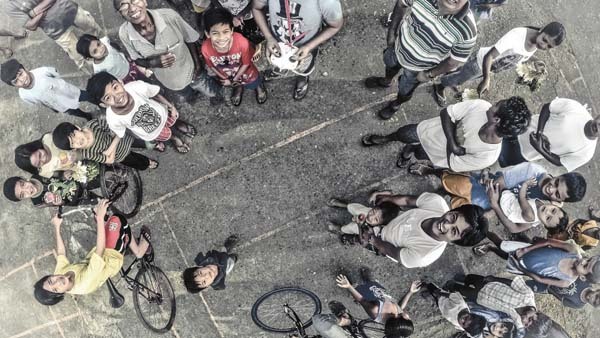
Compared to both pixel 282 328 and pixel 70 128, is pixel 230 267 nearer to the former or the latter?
pixel 282 328

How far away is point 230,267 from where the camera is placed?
6.09m

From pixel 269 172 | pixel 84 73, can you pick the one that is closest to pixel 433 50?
pixel 269 172

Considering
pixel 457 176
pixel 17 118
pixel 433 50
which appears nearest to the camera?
pixel 433 50

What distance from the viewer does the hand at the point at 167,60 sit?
204 inches

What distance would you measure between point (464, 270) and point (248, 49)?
4131mm

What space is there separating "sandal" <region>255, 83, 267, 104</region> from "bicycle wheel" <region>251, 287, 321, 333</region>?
2604 millimetres

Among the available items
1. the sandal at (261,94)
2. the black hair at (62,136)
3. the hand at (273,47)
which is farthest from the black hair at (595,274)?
the black hair at (62,136)

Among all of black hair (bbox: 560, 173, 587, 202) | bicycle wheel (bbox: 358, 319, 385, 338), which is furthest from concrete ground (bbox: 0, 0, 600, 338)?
black hair (bbox: 560, 173, 587, 202)

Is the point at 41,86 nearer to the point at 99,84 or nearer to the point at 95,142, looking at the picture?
the point at 95,142

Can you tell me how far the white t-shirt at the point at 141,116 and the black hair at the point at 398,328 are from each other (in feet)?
10.8

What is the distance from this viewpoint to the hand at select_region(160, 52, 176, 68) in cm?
518

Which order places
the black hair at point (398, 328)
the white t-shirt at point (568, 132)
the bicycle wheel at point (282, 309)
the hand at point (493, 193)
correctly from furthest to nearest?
the bicycle wheel at point (282, 309), the hand at point (493, 193), the black hair at point (398, 328), the white t-shirt at point (568, 132)

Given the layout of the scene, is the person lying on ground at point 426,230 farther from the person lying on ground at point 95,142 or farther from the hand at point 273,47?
the person lying on ground at point 95,142

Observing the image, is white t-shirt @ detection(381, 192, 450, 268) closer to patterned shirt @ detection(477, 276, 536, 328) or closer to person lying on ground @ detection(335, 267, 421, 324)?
person lying on ground @ detection(335, 267, 421, 324)
